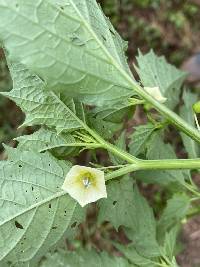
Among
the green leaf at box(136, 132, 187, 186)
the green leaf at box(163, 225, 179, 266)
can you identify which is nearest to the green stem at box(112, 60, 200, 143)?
the green leaf at box(136, 132, 187, 186)

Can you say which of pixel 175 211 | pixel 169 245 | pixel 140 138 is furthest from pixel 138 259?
pixel 140 138

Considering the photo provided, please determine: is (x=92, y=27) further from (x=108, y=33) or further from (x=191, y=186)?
(x=191, y=186)

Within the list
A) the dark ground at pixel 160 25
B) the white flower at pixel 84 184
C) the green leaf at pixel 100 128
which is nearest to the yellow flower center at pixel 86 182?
the white flower at pixel 84 184

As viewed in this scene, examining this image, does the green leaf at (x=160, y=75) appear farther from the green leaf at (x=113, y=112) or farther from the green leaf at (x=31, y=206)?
the green leaf at (x=31, y=206)

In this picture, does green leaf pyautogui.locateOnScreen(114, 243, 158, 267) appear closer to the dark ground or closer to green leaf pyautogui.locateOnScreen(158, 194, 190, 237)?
green leaf pyautogui.locateOnScreen(158, 194, 190, 237)

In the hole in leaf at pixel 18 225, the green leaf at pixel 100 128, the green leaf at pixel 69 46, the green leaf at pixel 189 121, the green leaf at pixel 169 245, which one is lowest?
the green leaf at pixel 169 245

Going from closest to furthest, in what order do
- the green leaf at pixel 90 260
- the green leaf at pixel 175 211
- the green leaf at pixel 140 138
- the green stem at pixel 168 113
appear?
1. the green stem at pixel 168 113
2. the green leaf at pixel 140 138
3. the green leaf at pixel 90 260
4. the green leaf at pixel 175 211
